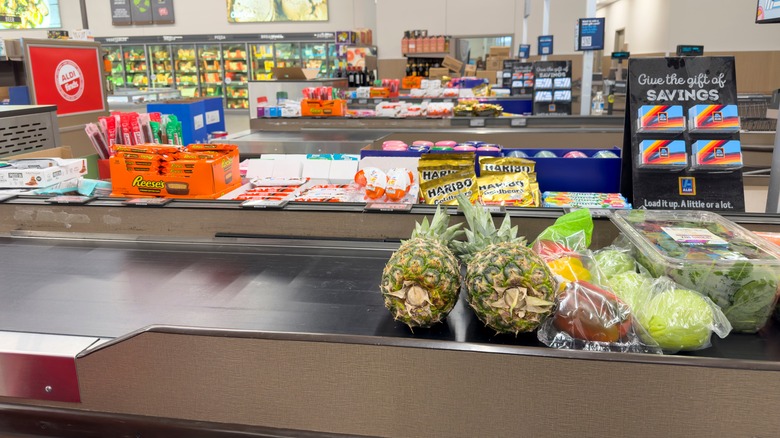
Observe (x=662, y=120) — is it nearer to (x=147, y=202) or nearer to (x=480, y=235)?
(x=480, y=235)

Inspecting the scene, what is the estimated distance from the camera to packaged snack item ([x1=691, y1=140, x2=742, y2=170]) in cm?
208

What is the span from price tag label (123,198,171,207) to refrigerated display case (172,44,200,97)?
47.6ft

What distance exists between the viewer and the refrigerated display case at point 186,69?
15.4 m

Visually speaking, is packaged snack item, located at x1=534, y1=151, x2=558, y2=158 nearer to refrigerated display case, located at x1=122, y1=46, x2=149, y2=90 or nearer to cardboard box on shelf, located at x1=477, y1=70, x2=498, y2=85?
cardboard box on shelf, located at x1=477, y1=70, x2=498, y2=85

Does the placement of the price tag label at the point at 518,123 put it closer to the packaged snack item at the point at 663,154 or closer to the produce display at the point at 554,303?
the packaged snack item at the point at 663,154

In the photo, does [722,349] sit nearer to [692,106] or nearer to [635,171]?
[635,171]

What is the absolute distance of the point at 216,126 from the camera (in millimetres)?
4941

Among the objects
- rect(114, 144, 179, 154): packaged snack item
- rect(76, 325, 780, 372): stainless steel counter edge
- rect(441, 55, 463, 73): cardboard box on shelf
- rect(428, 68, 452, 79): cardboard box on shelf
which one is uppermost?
rect(441, 55, 463, 73): cardboard box on shelf

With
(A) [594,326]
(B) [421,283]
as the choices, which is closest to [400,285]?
(B) [421,283]

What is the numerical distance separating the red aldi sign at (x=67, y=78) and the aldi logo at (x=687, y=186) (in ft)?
14.0

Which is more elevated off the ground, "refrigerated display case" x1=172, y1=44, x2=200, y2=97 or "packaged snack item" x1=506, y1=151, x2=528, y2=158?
"refrigerated display case" x1=172, y1=44, x2=200, y2=97

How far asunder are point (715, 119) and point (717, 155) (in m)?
0.14

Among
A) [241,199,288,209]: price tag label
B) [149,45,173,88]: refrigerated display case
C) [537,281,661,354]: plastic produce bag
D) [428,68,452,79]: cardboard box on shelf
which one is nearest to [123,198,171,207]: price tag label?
[241,199,288,209]: price tag label

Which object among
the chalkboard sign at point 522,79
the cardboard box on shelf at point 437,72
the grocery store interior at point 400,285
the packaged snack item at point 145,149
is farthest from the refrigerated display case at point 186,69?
the packaged snack item at point 145,149
